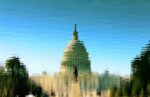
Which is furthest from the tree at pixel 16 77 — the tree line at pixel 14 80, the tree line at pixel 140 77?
the tree line at pixel 140 77

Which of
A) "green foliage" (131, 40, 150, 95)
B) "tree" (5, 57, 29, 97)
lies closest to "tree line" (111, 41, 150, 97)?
"green foliage" (131, 40, 150, 95)

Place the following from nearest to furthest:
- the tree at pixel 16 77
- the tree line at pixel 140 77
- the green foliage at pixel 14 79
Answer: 1. the tree line at pixel 140 77
2. the green foliage at pixel 14 79
3. the tree at pixel 16 77

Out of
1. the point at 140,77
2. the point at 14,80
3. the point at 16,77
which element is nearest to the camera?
the point at 140,77

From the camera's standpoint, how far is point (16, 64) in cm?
14325

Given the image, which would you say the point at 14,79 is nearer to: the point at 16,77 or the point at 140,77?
the point at 16,77

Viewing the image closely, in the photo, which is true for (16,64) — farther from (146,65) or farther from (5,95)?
(146,65)

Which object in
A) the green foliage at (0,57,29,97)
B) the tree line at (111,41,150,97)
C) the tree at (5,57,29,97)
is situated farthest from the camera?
the tree at (5,57,29,97)

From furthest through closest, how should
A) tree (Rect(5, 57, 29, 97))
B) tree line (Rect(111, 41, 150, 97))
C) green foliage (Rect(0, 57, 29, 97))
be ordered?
tree (Rect(5, 57, 29, 97)) < green foliage (Rect(0, 57, 29, 97)) < tree line (Rect(111, 41, 150, 97))

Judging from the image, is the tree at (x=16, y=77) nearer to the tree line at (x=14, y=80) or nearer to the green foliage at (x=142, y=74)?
the tree line at (x=14, y=80)

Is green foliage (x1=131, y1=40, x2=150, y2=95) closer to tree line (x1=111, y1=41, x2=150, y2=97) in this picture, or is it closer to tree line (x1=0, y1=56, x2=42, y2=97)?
tree line (x1=111, y1=41, x2=150, y2=97)

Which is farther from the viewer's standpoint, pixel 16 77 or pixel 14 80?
pixel 16 77

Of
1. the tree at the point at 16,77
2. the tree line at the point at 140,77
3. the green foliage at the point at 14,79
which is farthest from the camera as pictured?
the tree at the point at 16,77

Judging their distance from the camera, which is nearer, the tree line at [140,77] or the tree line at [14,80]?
the tree line at [140,77]

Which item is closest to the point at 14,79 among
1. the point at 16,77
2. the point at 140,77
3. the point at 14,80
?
the point at 14,80
